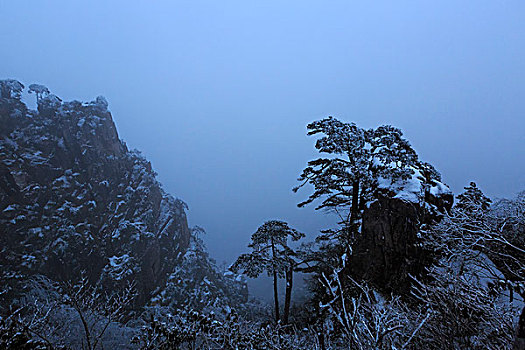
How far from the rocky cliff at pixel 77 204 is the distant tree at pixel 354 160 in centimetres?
2823

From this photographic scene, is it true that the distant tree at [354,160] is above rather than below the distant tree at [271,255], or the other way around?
above

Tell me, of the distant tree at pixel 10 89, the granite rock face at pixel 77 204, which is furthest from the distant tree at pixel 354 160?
the distant tree at pixel 10 89

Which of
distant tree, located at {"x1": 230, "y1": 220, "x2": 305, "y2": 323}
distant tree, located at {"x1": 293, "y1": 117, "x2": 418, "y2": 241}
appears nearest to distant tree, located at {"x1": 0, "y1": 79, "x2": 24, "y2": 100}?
distant tree, located at {"x1": 230, "y1": 220, "x2": 305, "y2": 323}

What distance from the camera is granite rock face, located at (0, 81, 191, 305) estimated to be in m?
27.8

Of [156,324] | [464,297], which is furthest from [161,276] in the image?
[464,297]

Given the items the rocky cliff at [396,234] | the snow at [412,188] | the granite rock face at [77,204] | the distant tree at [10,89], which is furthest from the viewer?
the distant tree at [10,89]

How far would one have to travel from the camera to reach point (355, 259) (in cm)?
1204

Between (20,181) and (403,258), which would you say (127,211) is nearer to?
(20,181)

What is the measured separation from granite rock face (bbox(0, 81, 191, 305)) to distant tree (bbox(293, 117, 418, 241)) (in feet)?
92.6

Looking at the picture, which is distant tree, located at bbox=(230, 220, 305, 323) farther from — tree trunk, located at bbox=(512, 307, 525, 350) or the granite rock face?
the granite rock face

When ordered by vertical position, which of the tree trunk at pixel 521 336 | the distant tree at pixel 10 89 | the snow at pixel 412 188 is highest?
the distant tree at pixel 10 89

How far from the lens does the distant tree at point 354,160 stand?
35.7ft

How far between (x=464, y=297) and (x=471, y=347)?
0.97 m

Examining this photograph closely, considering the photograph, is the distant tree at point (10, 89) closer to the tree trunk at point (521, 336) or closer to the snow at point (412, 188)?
the snow at point (412, 188)
